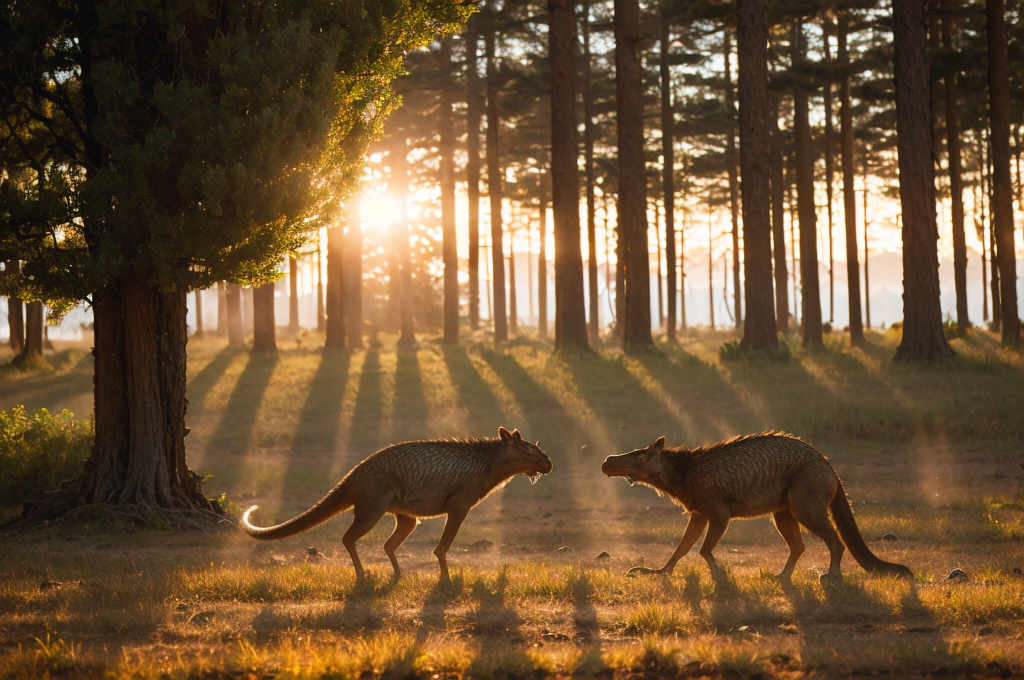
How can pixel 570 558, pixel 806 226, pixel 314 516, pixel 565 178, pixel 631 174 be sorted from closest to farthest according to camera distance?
pixel 314 516 < pixel 570 558 < pixel 565 178 < pixel 631 174 < pixel 806 226

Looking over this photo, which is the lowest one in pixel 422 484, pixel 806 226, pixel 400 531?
pixel 400 531

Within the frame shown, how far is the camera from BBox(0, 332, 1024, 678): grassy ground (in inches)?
234

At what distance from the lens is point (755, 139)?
941 inches

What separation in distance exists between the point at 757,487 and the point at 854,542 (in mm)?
1012

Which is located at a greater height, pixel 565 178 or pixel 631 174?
pixel 631 174

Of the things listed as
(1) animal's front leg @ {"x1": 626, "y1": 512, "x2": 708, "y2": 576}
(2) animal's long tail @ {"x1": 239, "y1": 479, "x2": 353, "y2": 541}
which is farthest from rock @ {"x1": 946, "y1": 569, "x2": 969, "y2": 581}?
(2) animal's long tail @ {"x1": 239, "y1": 479, "x2": 353, "y2": 541}

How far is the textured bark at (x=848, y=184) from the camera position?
Result: 30.6 meters

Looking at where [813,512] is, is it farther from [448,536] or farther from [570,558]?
[448,536]

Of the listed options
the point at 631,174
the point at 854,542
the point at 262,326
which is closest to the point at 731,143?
the point at 631,174

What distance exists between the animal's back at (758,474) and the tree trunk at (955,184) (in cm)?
2378

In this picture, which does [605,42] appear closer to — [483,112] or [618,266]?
[483,112]

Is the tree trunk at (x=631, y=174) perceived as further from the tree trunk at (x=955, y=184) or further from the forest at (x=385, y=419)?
the tree trunk at (x=955, y=184)

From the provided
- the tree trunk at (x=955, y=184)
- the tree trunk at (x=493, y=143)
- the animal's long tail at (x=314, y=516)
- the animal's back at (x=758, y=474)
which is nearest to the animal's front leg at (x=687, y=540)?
the animal's back at (x=758, y=474)

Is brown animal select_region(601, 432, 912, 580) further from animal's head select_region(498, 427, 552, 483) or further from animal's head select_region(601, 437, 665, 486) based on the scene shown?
animal's head select_region(498, 427, 552, 483)
